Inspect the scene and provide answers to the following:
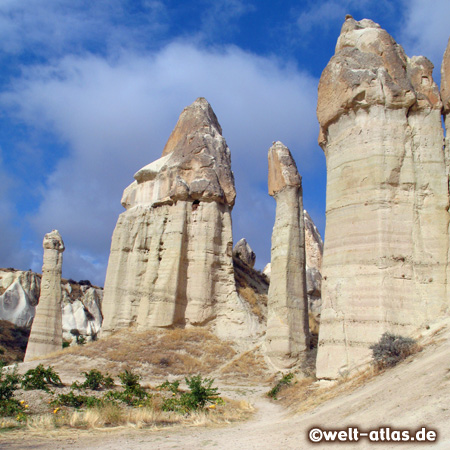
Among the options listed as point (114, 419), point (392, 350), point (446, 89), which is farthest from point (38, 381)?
point (446, 89)

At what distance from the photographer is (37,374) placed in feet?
41.0

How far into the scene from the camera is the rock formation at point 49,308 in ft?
88.4

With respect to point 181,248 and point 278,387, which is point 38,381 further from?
point 181,248

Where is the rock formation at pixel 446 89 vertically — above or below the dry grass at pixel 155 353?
above

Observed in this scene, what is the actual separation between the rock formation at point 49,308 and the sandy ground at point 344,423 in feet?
66.5

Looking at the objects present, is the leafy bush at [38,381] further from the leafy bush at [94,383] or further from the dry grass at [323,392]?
the dry grass at [323,392]

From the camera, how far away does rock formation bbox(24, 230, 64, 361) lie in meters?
27.0

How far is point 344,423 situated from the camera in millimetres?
6688

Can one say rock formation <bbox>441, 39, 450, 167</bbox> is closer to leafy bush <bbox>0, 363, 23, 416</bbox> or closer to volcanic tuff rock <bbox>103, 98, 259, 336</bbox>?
leafy bush <bbox>0, 363, 23, 416</bbox>

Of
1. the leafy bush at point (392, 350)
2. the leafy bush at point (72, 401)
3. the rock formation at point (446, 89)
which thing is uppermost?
the rock formation at point (446, 89)

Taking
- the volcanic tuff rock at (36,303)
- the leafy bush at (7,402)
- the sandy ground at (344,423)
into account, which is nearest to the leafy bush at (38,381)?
the leafy bush at (7,402)

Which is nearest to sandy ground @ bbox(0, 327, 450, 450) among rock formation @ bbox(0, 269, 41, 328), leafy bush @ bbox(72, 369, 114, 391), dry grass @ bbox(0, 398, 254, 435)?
dry grass @ bbox(0, 398, 254, 435)

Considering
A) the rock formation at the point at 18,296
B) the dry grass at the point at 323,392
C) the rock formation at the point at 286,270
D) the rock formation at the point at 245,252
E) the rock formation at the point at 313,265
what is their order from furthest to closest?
1. the rock formation at the point at 18,296
2. the rock formation at the point at 245,252
3. the rock formation at the point at 313,265
4. the rock formation at the point at 286,270
5. the dry grass at the point at 323,392

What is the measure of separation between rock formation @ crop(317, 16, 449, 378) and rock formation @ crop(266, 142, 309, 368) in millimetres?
6899
